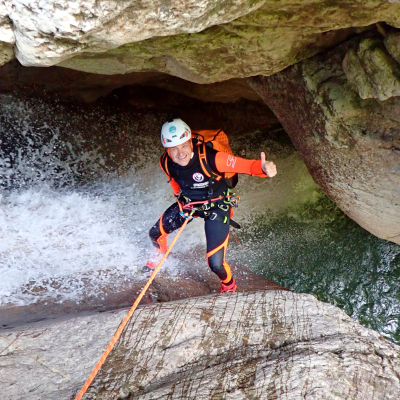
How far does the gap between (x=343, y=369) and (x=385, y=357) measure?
426 millimetres

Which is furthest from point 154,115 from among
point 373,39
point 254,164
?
point 373,39

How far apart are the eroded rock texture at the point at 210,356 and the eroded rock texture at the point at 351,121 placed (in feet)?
6.14

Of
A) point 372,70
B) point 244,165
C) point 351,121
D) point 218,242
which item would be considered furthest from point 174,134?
point 372,70

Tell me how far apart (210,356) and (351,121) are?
9.20ft

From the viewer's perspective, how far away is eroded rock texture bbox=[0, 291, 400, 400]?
2.54m

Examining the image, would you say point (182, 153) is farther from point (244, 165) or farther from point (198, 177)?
point (244, 165)

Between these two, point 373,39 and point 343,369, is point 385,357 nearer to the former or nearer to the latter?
point 343,369

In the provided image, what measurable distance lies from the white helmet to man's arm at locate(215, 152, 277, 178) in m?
0.42

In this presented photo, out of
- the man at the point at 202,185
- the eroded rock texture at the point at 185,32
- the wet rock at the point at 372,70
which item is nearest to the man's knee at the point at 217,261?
the man at the point at 202,185

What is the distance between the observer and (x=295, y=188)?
7047 mm

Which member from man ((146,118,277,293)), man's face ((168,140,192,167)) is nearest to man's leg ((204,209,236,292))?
man ((146,118,277,293))

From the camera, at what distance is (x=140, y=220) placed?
6.41 metres

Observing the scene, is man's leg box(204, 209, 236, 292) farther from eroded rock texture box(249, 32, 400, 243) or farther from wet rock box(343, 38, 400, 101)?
wet rock box(343, 38, 400, 101)

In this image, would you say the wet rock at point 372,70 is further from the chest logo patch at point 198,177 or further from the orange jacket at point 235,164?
the chest logo patch at point 198,177
